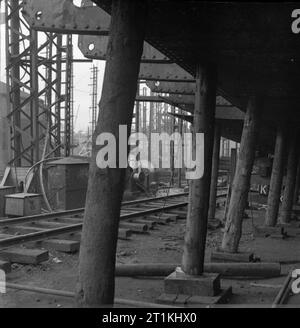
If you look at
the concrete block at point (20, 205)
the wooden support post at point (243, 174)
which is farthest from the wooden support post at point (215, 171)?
the concrete block at point (20, 205)

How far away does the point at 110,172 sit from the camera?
11.0 ft

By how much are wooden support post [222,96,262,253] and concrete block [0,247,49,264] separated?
2.82 m

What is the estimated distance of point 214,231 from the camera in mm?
11391

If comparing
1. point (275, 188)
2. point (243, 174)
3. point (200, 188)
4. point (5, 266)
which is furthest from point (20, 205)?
A: point (200, 188)

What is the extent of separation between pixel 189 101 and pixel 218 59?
4.84 m

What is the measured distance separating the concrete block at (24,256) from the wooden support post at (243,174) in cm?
282

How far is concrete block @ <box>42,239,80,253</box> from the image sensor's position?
779 centimetres

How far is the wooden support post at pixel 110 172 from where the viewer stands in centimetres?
332

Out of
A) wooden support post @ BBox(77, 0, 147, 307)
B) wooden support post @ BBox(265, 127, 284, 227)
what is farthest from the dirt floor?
wooden support post @ BBox(77, 0, 147, 307)

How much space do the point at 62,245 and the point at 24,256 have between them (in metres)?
0.95

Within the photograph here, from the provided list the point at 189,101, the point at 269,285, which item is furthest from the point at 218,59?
the point at 189,101

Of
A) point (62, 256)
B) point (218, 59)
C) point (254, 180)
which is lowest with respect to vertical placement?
point (62, 256)

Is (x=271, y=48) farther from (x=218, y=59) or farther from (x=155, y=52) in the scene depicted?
(x=155, y=52)

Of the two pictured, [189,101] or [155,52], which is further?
[189,101]
